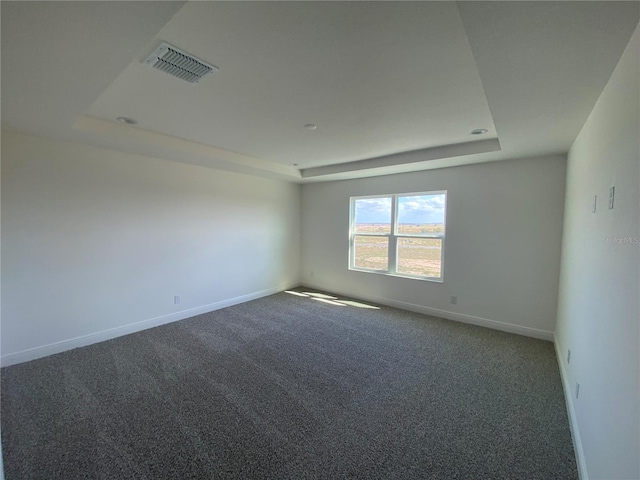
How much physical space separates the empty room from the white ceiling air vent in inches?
0.6

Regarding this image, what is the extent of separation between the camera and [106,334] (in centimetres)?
335

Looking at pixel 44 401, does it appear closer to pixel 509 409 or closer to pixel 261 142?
pixel 261 142

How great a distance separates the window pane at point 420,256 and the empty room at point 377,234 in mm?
41

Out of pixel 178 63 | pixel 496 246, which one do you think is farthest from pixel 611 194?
pixel 178 63

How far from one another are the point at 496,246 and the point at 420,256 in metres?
1.11

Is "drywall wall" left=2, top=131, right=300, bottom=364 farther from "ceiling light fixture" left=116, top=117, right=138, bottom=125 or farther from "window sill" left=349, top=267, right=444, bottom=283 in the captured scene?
"window sill" left=349, top=267, right=444, bottom=283

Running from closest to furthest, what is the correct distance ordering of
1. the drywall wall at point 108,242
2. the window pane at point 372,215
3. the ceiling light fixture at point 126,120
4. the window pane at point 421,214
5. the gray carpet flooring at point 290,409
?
the gray carpet flooring at point 290,409 < the ceiling light fixture at point 126,120 < the drywall wall at point 108,242 < the window pane at point 421,214 < the window pane at point 372,215

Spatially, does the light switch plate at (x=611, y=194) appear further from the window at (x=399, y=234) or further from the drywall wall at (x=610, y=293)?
the window at (x=399, y=234)

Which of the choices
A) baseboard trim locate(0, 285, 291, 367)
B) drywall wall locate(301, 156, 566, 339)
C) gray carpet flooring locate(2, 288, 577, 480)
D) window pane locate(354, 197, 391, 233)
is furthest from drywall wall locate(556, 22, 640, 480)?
baseboard trim locate(0, 285, 291, 367)

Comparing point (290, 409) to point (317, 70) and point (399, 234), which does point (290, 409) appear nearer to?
point (317, 70)

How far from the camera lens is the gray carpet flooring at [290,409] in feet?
5.48

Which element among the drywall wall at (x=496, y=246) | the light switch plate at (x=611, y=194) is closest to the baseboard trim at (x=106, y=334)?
the drywall wall at (x=496, y=246)

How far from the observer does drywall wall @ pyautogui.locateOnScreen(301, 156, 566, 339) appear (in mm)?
→ 3381

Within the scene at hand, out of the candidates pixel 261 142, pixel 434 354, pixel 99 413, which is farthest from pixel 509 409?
pixel 261 142
